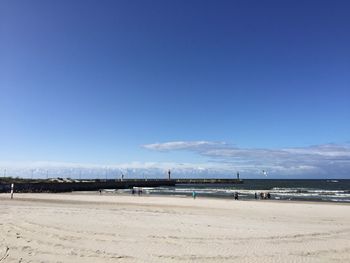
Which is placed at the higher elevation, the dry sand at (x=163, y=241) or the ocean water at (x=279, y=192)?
the ocean water at (x=279, y=192)

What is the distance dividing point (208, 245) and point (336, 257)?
13.1 feet

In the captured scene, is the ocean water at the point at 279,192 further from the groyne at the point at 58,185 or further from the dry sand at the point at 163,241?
the dry sand at the point at 163,241

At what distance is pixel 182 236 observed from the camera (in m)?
14.7

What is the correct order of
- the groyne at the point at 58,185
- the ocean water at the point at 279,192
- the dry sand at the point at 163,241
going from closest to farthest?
the dry sand at the point at 163,241 → the ocean water at the point at 279,192 → the groyne at the point at 58,185

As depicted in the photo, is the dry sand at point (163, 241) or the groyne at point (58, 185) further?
the groyne at point (58, 185)

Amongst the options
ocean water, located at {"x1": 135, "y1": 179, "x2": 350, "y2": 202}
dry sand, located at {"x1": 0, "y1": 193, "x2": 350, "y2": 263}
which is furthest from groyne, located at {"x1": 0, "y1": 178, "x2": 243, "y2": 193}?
dry sand, located at {"x1": 0, "y1": 193, "x2": 350, "y2": 263}

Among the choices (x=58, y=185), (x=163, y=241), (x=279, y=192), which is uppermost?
(x=58, y=185)

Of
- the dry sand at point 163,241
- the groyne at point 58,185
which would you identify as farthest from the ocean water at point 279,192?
the dry sand at point 163,241

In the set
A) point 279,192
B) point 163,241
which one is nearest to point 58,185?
point 279,192

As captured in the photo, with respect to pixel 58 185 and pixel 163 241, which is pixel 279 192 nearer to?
pixel 58 185

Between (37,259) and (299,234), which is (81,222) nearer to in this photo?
(37,259)

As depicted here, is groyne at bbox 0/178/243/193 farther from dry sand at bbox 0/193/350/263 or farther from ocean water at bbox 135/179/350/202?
dry sand at bbox 0/193/350/263

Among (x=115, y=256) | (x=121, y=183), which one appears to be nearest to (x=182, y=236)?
(x=115, y=256)

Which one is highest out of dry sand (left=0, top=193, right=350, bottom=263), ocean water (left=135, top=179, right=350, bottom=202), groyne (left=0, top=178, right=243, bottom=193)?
groyne (left=0, top=178, right=243, bottom=193)
